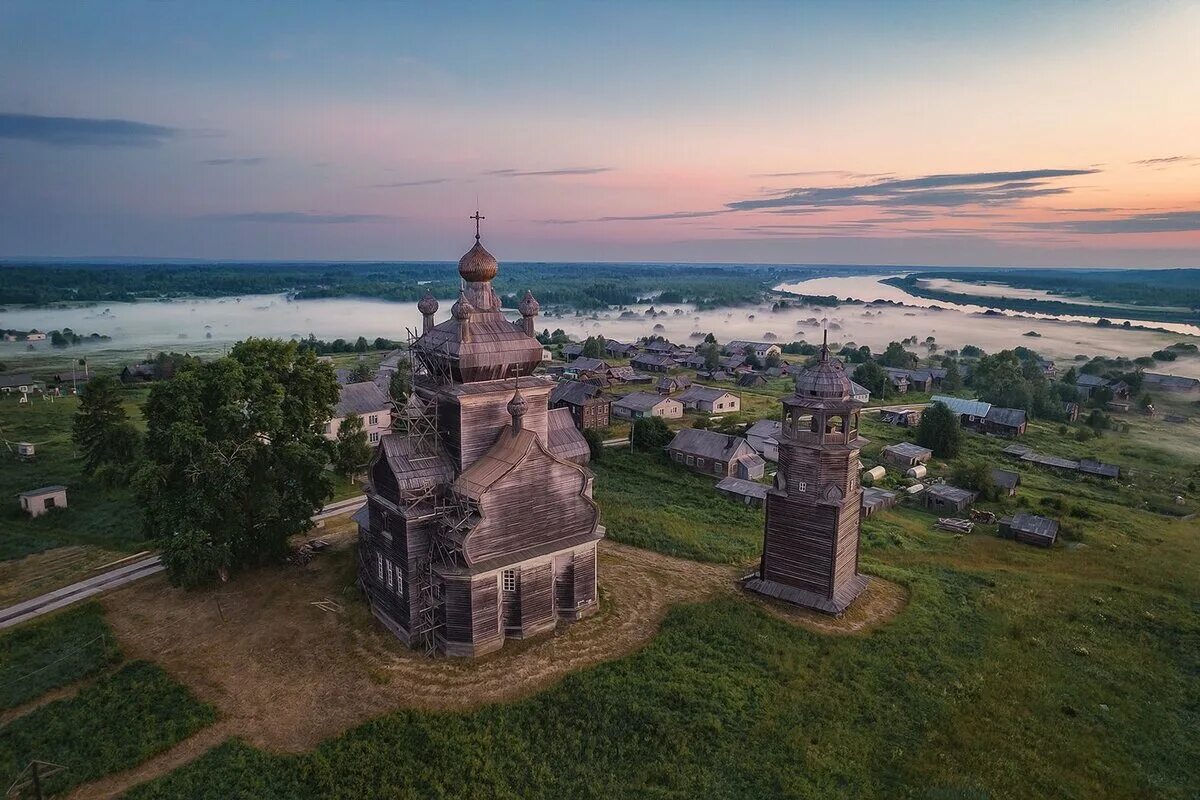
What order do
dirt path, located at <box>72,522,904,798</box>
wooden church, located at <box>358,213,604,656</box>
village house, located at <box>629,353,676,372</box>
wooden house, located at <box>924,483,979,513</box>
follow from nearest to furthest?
dirt path, located at <box>72,522,904,798</box> < wooden church, located at <box>358,213,604,656</box> < wooden house, located at <box>924,483,979,513</box> < village house, located at <box>629,353,676,372</box>

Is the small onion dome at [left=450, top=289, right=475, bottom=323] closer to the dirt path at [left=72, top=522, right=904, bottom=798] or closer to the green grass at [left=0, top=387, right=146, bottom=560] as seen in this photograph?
the dirt path at [left=72, top=522, right=904, bottom=798]

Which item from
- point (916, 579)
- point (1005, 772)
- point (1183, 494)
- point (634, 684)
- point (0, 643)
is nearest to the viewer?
point (1005, 772)

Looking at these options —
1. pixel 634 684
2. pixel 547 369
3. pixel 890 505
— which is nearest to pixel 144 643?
pixel 634 684

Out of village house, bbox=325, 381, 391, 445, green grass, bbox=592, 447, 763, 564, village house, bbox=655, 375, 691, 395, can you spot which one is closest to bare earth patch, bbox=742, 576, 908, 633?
green grass, bbox=592, 447, 763, 564

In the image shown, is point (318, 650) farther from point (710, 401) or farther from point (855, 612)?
point (710, 401)

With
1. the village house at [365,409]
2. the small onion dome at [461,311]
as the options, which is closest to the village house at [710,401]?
the village house at [365,409]

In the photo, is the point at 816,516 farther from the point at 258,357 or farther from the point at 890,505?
the point at 258,357

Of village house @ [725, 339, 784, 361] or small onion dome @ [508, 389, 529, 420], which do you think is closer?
small onion dome @ [508, 389, 529, 420]

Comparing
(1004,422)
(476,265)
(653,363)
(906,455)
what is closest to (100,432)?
(476,265)

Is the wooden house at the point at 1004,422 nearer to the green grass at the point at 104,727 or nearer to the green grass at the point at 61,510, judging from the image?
the green grass at the point at 104,727
